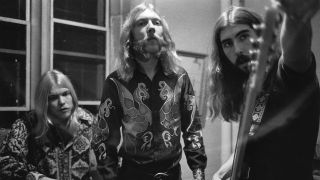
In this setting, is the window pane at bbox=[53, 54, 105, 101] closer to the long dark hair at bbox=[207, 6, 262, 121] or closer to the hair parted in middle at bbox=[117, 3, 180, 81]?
the hair parted in middle at bbox=[117, 3, 180, 81]

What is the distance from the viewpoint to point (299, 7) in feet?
0.76

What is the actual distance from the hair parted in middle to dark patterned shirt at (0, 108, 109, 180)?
143 millimetres

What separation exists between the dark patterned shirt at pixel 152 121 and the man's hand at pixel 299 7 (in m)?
0.50

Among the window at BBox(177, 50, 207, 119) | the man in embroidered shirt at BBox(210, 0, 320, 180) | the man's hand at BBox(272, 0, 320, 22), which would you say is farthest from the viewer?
the window at BBox(177, 50, 207, 119)

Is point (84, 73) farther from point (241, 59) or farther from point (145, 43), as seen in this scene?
point (241, 59)

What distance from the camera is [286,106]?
1.19ft

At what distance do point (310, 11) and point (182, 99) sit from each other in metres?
0.52

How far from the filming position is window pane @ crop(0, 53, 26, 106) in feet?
2.37

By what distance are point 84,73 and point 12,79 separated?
16 centimetres

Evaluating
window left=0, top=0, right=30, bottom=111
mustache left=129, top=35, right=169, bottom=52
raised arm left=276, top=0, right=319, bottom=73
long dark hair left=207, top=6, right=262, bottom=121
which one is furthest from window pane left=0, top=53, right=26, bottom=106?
raised arm left=276, top=0, right=319, bottom=73

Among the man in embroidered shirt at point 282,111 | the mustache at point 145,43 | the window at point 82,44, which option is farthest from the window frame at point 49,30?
the man in embroidered shirt at point 282,111

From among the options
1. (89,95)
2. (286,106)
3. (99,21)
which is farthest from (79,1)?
(286,106)

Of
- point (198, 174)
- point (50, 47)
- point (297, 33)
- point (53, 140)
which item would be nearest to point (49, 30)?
point (50, 47)

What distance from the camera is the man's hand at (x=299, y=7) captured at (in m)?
0.23
